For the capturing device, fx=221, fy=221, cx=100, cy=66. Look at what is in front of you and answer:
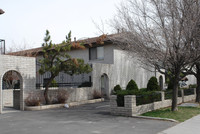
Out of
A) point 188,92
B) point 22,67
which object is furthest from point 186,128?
point 188,92

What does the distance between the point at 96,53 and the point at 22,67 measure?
11029 millimetres

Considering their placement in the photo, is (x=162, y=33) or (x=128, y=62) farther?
(x=128, y=62)

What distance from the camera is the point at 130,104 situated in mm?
10945

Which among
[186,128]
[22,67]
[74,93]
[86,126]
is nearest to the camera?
[186,128]

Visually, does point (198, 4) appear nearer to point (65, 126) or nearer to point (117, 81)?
point (65, 126)

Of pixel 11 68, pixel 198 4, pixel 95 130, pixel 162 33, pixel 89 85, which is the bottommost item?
pixel 95 130

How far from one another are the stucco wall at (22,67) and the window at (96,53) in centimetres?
992

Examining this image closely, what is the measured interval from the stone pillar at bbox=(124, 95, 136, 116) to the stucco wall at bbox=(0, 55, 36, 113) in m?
6.46

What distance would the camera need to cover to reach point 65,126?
875cm

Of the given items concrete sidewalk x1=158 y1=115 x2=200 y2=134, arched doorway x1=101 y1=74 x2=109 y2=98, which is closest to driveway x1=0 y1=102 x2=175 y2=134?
concrete sidewalk x1=158 y1=115 x2=200 y2=134

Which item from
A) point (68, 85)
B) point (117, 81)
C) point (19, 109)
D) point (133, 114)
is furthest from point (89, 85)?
point (133, 114)

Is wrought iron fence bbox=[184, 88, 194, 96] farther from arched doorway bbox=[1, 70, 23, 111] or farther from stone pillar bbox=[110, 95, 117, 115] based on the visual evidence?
arched doorway bbox=[1, 70, 23, 111]

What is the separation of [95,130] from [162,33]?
232 inches

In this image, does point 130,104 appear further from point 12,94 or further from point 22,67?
point 12,94
